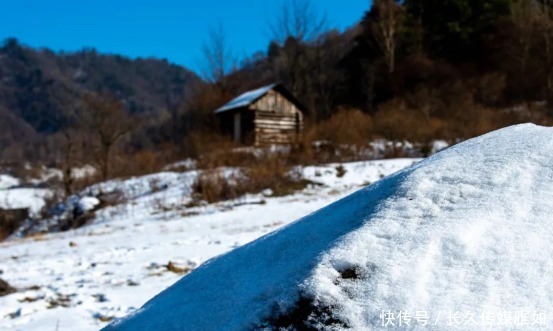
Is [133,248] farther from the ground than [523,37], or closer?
closer

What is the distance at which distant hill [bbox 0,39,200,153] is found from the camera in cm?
11681

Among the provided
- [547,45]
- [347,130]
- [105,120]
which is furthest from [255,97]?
[547,45]

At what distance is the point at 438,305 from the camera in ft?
4.07

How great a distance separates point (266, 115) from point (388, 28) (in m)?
12.2

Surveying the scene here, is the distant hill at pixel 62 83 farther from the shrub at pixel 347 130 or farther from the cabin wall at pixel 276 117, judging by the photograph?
the shrub at pixel 347 130

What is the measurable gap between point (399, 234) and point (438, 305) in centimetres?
28

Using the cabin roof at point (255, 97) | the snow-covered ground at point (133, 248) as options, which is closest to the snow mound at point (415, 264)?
the snow-covered ground at point (133, 248)

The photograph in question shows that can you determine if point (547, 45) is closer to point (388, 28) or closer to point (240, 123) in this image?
point (388, 28)

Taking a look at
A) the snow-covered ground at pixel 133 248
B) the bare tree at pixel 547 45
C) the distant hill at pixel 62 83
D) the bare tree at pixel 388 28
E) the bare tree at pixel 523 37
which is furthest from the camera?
the distant hill at pixel 62 83

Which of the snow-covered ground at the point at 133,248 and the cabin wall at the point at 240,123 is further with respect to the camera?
the cabin wall at the point at 240,123

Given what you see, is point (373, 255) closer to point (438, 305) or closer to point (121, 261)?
point (438, 305)

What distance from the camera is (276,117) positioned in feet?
83.0

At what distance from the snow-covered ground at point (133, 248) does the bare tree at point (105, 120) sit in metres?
7.43

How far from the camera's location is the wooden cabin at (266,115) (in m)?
24.4
